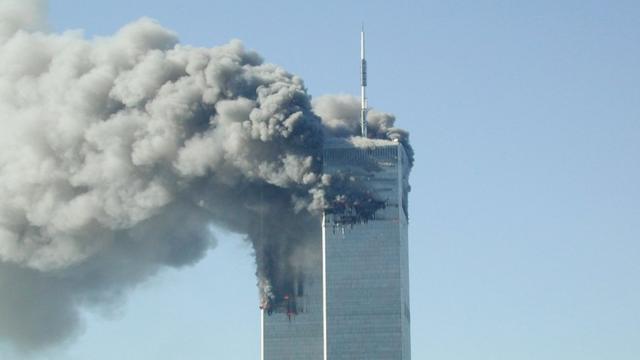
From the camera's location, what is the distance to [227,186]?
195 m

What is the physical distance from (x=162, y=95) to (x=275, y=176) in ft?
54.3

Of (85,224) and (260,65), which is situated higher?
(260,65)

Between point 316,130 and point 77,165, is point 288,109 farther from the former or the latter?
point 77,165

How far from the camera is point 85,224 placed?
7731 inches

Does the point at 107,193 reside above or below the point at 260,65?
below

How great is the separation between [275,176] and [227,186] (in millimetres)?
8025

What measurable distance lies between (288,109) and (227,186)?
13.6 metres

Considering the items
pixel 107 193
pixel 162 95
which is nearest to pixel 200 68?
pixel 162 95

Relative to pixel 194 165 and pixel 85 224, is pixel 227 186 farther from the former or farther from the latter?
pixel 85 224

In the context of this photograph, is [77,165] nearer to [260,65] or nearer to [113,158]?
[113,158]

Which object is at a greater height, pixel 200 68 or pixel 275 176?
pixel 200 68

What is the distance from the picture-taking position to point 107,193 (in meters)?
195

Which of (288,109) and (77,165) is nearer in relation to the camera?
(288,109)

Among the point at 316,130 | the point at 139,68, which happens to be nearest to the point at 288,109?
the point at 316,130
